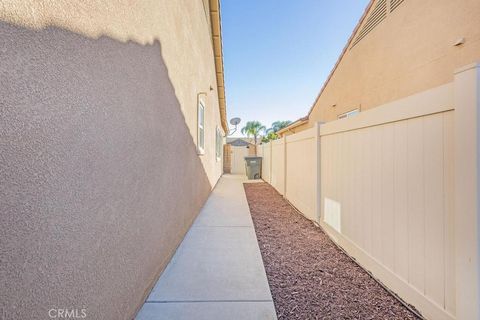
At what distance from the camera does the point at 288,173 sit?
7301mm

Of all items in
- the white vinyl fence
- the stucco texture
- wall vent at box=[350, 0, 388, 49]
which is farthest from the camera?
wall vent at box=[350, 0, 388, 49]

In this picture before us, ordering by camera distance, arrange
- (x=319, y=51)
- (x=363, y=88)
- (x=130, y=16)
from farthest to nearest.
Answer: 1. (x=319, y=51)
2. (x=363, y=88)
3. (x=130, y=16)

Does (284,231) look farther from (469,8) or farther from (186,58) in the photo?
(469,8)

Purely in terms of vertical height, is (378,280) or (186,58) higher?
(186,58)

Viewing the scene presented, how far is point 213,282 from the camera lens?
106 inches

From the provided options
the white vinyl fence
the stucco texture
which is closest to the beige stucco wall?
the white vinyl fence

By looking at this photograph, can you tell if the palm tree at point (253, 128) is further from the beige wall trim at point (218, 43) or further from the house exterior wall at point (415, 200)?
the house exterior wall at point (415, 200)

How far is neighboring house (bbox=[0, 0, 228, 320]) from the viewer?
99 cm

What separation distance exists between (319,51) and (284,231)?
1207 centimetres

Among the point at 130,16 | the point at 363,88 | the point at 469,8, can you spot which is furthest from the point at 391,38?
the point at 130,16

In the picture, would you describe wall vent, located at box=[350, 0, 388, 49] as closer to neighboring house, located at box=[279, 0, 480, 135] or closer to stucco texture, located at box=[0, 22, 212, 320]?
neighboring house, located at box=[279, 0, 480, 135]

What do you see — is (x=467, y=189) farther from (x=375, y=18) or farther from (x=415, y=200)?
(x=375, y=18)

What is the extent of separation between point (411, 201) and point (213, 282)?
2177mm

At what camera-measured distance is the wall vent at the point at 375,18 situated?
721cm
